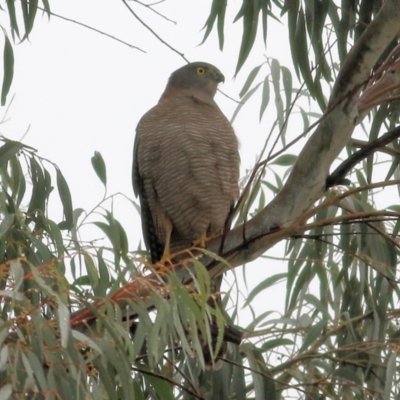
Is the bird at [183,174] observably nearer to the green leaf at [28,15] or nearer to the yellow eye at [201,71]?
the yellow eye at [201,71]

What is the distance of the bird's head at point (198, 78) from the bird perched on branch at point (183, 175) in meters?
0.33

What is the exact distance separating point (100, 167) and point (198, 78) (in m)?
1.21

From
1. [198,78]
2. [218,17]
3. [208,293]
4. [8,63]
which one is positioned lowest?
[208,293]

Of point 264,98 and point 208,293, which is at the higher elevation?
point 264,98

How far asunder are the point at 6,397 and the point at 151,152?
198cm

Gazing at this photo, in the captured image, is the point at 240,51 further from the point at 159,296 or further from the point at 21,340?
the point at 21,340

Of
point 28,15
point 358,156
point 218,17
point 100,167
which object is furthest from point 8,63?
point 358,156

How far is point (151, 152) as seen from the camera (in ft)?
11.4

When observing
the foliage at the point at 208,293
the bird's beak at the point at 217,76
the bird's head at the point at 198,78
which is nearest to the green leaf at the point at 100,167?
the foliage at the point at 208,293

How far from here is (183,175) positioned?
11.3 feet

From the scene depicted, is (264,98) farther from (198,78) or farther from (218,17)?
(218,17)

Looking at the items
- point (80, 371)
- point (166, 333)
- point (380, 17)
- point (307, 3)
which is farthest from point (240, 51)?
point (80, 371)

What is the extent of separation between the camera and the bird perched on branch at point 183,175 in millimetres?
3441

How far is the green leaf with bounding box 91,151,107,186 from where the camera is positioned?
2904 millimetres
